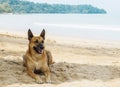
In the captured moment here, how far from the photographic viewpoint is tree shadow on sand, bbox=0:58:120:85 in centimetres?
980

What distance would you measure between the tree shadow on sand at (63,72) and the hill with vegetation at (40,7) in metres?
104

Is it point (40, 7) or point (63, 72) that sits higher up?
point (40, 7)

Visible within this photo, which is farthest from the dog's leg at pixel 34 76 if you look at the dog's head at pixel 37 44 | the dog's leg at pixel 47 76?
the dog's head at pixel 37 44

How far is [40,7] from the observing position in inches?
5389

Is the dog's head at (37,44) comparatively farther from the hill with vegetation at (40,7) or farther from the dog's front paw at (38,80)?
→ the hill with vegetation at (40,7)

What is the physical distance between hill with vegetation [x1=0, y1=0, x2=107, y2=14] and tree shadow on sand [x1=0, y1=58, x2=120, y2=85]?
340 feet

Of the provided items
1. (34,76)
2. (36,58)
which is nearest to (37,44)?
(36,58)

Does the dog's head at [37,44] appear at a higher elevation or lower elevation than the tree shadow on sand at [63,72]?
higher

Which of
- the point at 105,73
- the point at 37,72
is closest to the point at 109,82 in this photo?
the point at 105,73

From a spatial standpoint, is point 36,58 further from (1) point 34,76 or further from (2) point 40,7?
(2) point 40,7

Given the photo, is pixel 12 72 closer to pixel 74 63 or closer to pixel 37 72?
pixel 37 72

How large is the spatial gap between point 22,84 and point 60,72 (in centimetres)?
142

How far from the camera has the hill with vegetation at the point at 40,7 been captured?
4909 inches

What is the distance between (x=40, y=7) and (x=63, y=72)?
127m
